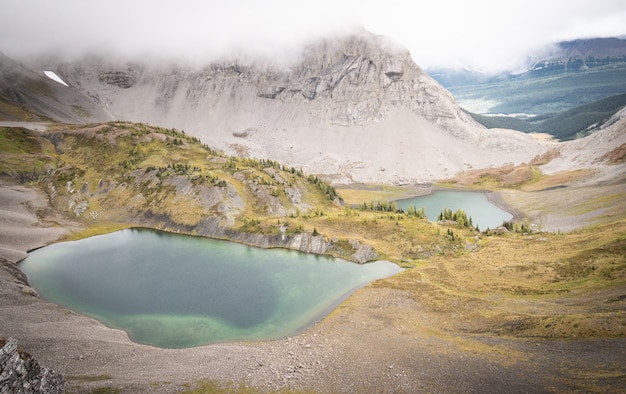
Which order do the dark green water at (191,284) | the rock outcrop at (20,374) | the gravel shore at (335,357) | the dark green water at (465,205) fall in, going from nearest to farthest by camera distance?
the rock outcrop at (20,374)
the gravel shore at (335,357)
the dark green water at (191,284)
the dark green water at (465,205)

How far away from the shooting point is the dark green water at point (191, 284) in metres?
52.7

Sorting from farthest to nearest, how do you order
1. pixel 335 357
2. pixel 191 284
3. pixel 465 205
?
pixel 465 205 → pixel 191 284 → pixel 335 357

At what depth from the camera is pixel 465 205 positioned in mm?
163000

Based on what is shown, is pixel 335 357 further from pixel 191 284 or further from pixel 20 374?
pixel 191 284

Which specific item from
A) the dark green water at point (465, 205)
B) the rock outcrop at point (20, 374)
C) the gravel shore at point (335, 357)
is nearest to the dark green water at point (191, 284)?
the gravel shore at point (335, 357)

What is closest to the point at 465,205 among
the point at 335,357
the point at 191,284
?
the point at 191,284

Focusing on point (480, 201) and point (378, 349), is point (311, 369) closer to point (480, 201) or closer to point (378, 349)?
point (378, 349)

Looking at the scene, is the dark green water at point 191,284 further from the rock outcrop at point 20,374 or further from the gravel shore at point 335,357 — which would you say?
the rock outcrop at point 20,374

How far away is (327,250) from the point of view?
87062 millimetres

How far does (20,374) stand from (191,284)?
140 ft

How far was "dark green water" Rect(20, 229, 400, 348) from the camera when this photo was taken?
52.7m

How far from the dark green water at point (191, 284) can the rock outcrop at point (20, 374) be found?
21.5 m

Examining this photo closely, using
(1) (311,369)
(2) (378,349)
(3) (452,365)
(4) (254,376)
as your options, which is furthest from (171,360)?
(3) (452,365)

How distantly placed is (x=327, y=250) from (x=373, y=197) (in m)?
94.7
